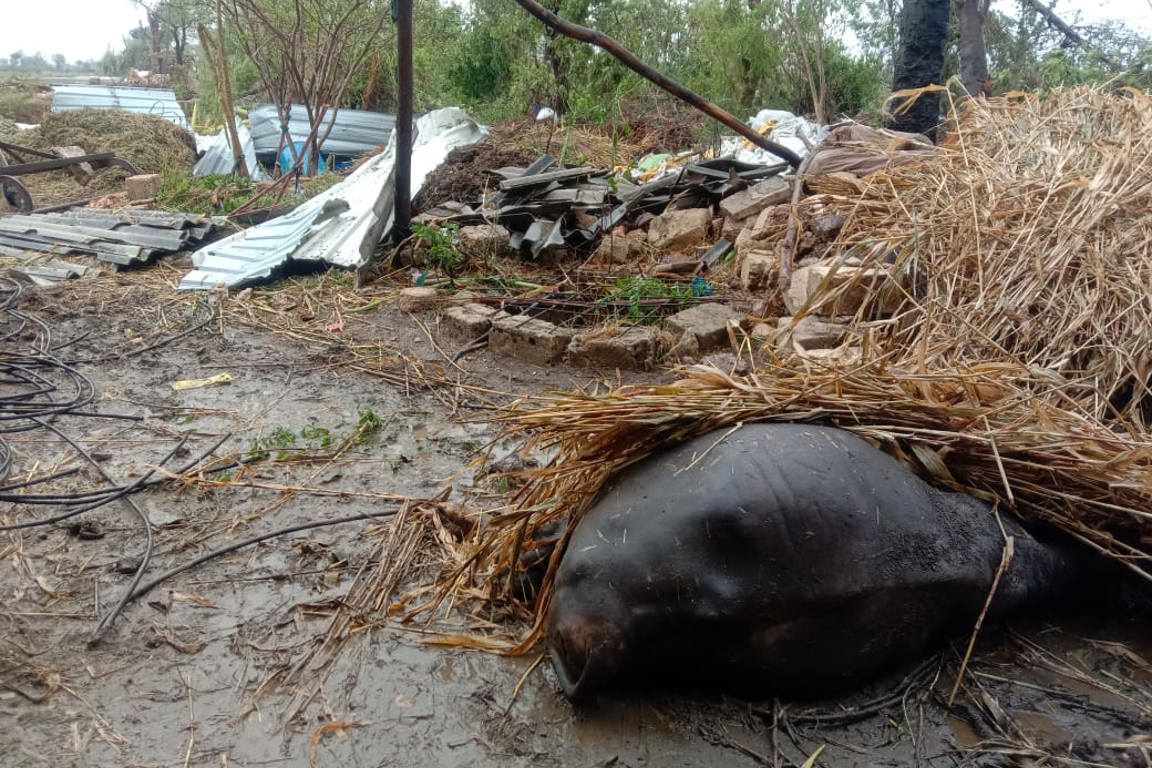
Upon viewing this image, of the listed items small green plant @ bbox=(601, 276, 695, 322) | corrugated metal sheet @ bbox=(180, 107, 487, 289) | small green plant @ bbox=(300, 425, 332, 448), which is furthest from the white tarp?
small green plant @ bbox=(300, 425, 332, 448)

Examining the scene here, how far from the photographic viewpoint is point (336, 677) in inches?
95.3

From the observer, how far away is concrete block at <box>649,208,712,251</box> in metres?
7.23

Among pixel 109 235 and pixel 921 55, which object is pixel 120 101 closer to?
pixel 109 235

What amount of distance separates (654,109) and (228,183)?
670 centimetres

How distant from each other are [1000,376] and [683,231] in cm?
476

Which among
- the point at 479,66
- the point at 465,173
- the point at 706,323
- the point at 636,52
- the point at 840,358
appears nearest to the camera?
the point at 840,358

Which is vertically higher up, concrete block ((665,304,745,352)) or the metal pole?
the metal pole

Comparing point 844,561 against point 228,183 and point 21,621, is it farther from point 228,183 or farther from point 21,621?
point 228,183

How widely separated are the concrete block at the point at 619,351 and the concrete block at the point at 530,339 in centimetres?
11

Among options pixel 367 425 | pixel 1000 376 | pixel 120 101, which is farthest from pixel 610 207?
pixel 120 101

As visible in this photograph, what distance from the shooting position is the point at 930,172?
4.42m

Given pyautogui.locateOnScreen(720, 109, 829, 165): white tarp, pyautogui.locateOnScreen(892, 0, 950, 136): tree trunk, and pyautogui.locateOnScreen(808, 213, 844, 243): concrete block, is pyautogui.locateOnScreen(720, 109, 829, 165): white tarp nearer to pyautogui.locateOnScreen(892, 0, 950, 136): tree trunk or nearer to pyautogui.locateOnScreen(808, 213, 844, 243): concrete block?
pyautogui.locateOnScreen(892, 0, 950, 136): tree trunk

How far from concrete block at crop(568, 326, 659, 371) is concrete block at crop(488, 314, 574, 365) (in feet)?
0.36

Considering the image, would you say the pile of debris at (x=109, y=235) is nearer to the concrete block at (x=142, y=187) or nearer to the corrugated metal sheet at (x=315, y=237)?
the corrugated metal sheet at (x=315, y=237)
